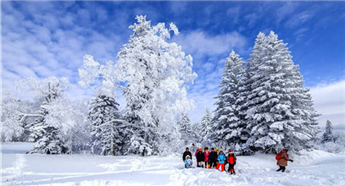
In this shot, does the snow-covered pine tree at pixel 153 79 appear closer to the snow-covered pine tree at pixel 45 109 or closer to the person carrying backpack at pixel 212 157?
the person carrying backpack at pixel 212 157

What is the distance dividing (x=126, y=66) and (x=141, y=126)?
5386 mm

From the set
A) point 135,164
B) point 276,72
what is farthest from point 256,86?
point 135,164

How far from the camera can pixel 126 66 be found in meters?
16.4

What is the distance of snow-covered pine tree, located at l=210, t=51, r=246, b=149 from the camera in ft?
70.2

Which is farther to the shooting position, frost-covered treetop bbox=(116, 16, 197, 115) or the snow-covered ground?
frost-covered treetop bbox=(116, 16, 197, 115)

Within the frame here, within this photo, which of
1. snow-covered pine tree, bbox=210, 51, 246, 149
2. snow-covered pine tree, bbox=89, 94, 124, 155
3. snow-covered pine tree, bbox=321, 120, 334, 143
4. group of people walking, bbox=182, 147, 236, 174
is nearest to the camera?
group of people walking, bbox=182, 147, 236, 174

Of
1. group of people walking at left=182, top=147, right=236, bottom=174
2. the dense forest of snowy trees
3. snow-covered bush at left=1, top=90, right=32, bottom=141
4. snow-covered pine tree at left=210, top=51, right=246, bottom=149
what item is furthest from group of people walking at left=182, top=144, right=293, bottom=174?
snow-covered bush at left=1, top=90, right=32, bottom=141

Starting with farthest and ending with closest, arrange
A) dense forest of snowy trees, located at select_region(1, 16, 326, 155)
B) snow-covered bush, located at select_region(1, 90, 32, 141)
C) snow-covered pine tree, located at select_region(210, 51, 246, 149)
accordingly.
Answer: snow-covered pine tree, located at select_region(210, 51, 246, 149), dense forest of snowy trees, located at select_region(1, 16, 326, 155), snow-covered bush, located at select_region(1, 90, 32, 141)

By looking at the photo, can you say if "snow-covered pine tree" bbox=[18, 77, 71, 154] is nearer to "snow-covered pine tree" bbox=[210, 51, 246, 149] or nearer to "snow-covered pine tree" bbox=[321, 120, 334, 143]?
"snow-covered pine tree" bbox=[210, 51, 246, 149]

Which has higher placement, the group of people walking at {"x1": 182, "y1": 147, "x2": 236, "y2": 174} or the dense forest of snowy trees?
the dense forest of snowy trees

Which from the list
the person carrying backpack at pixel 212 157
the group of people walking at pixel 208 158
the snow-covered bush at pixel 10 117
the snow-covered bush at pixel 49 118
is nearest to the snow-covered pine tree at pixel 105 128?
the snow-covered bush at pixel 49 118

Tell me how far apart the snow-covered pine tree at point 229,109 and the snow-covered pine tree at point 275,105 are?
5.00 feet

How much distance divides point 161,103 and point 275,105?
10547mm

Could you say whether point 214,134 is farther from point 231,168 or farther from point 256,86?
point 231,168
